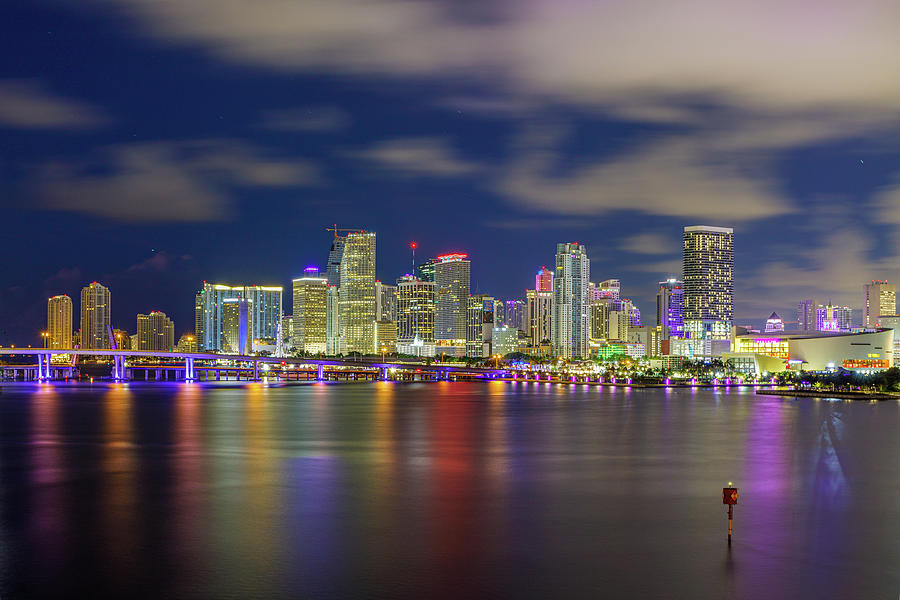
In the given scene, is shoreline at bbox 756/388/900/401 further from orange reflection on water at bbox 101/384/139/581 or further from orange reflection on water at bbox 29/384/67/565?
orange reflection on water at bbox 29/384/67/565

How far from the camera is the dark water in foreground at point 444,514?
21.3 m

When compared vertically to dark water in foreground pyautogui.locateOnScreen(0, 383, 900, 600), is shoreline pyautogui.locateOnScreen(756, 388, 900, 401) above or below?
below

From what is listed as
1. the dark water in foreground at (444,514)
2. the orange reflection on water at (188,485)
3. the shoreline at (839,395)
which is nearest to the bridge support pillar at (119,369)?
the orange reflection on water at (188,485)

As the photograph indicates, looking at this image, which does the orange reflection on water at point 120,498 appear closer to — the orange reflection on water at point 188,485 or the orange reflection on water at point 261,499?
the orange reflection on water at point 188,485

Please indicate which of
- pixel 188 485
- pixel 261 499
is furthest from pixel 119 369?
pixel 261 499

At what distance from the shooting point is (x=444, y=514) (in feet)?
98.9

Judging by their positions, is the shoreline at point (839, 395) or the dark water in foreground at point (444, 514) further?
the shoreline at point (839, 395)

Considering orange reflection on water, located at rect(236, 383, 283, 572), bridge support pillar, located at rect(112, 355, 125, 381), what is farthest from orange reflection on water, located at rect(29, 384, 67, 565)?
bridge support pillar, located at rect(112, 355, 125, 381)

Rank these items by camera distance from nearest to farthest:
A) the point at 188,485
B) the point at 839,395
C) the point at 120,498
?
the point at 120,498 < the point at 188,485 < the point at 839,395

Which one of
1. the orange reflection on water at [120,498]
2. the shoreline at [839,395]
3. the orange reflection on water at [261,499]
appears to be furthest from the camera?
the shoreline at [839,395]

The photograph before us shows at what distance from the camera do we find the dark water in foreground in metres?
21.3

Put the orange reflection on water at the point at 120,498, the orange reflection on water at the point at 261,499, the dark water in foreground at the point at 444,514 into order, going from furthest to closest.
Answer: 1. the orange reflection on water at the point at 261,499
2. the orange reflection on water at the point at 120,498
3. the dark water in foreground at the point at 444,514

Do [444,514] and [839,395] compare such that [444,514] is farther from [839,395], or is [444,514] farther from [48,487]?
[839,395]

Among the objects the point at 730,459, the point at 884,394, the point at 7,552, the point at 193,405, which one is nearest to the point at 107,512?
the point at 7,552
